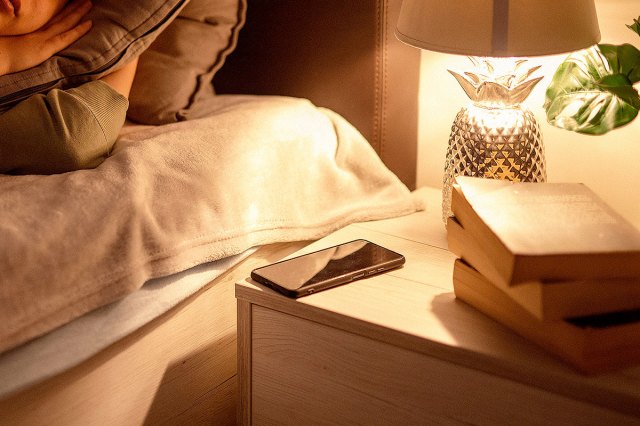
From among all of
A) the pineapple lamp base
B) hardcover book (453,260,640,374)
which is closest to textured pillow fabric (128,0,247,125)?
the pineapple lamp base

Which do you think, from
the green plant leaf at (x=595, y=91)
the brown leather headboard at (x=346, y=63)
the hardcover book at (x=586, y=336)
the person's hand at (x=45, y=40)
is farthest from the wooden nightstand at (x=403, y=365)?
the person's hand at (x=45, y=40)

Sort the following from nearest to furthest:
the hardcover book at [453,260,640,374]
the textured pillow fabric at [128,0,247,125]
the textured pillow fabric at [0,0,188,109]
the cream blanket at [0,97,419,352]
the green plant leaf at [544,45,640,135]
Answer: the hardcover book at [453,260,640,374] → the cream blanket at [0,97,419,352] → the green plant leaf at [544,45,640,135] → the textured pillow fabric at [0,0,188,109] → the textured pillow fabric at [128,0,247,125]

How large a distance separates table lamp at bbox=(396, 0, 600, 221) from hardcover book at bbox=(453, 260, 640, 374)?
12.1 inches

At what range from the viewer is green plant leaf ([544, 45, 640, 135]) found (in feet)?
3.37

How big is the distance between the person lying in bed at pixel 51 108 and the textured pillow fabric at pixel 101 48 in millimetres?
21

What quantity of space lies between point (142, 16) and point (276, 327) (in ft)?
1.90

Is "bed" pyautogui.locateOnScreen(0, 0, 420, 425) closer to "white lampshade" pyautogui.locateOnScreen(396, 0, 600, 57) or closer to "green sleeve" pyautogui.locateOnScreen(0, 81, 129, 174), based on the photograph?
"green sleeve" pyautogui.locateOnScreen(0, 81, 129, 174)

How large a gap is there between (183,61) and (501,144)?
592 mm

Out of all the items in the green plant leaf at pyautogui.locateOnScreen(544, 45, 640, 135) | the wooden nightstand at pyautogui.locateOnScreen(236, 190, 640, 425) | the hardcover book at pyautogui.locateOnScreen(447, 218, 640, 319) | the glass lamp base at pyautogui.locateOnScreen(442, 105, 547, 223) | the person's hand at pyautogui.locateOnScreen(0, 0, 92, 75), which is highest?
the person's hand at pyautogui.locateOnScreen(0, 0, 92, 75)

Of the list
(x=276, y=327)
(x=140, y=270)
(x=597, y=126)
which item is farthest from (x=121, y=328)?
(x=597, y=126)

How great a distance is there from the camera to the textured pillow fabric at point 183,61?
1.30m

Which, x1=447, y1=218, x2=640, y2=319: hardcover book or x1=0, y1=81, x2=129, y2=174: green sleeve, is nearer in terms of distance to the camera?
x1=447, y1=218, x2=640, y2=319: hardcover book

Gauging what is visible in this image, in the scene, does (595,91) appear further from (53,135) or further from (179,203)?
(53,135)

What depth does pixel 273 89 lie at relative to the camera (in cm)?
151
